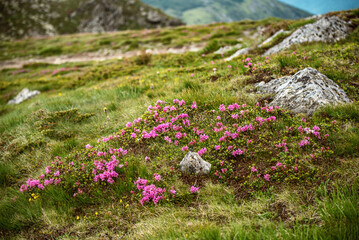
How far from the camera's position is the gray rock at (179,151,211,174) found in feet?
13.1

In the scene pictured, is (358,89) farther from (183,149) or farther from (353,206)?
(183,149)

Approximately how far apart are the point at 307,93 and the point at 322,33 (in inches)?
307

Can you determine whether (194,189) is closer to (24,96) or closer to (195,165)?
(195,165)

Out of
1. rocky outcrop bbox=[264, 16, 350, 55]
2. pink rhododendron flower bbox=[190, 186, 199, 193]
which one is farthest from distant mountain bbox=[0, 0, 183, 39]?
pink rhododendron flower bbox=[190, 186, 199, 193]

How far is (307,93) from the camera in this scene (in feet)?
16.2

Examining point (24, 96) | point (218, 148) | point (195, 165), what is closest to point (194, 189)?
point (195, 165)

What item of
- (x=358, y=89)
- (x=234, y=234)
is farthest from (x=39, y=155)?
(x=358, y=89)

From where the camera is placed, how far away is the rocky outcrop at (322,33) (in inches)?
393

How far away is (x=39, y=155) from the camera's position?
571 centimetres

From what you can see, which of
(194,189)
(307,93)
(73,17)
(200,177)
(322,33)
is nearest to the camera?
(194,189)

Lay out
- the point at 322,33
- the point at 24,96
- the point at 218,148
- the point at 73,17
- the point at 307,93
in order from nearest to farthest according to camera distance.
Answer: the point at 218,148, the point at 307,93, the point at 322,33, the point at 24,96, the point at 73,17

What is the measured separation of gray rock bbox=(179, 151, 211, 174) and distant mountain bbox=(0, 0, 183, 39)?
295 ft

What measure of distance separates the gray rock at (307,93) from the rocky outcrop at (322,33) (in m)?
5.47

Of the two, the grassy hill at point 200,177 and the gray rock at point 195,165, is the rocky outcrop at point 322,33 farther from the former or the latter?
the gray rock at point 195,165
